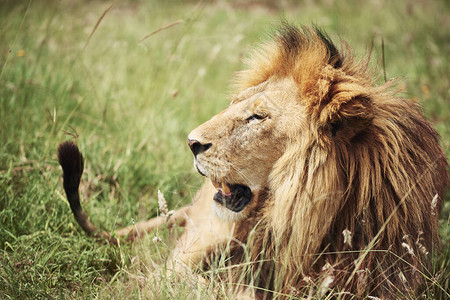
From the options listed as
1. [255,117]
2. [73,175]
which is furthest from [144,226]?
[255,117]

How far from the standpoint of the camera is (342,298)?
6.62ft

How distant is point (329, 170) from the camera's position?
76.6 inches

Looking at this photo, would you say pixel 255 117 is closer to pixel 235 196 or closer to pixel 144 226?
pixel 235 196

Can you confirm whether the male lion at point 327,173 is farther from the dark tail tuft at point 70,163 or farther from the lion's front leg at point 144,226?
the lion's front leg at point 144,226

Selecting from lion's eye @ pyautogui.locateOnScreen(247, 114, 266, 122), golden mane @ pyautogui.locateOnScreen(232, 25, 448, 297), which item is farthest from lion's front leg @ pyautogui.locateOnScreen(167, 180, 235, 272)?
lion's eye @ pyautogui.locateOnScreen(247, 114, 266, 122)

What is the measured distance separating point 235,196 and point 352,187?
21.8 inches

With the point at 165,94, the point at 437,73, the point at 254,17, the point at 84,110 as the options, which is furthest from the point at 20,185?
the point at 254,17

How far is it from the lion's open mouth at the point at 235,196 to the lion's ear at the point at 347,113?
497 mm

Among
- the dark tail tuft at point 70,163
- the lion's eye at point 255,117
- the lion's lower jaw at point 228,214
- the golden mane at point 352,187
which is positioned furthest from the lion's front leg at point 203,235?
the dark tail tuft at point 70,163

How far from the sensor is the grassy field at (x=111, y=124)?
2.19 m

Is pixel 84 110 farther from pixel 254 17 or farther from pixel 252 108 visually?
pixel 254 17

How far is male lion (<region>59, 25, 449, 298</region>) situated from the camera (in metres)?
1.95

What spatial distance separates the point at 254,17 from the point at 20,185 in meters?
5.33

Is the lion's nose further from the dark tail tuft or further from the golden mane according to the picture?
the dark tail tuft
